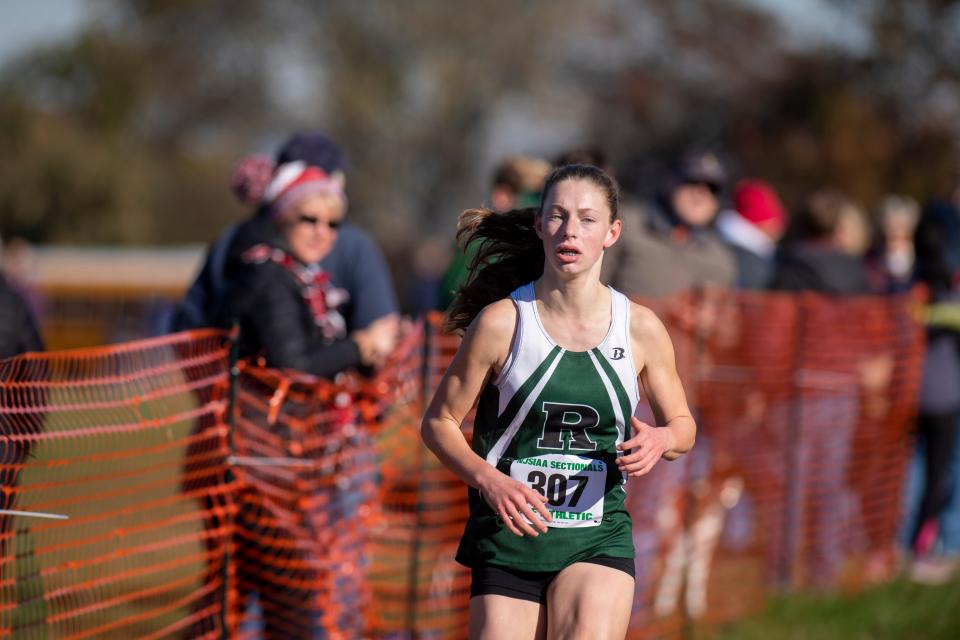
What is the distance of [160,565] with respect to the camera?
5.00 m

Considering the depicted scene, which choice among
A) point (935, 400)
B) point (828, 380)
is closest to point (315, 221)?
point (828, 380)

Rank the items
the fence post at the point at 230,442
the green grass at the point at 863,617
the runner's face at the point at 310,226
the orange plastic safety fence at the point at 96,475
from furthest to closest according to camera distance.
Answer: the green grass at the point at 863,617 → the runner's face at the point at 310,226 → the fence post at the point at 230,442 → the orange plastic safety fence at the point at 96,475

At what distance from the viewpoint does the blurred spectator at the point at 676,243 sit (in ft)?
22.4

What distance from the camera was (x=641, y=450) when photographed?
12.2 feet

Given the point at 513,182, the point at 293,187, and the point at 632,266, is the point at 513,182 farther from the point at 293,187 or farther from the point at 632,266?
the point at 293,187

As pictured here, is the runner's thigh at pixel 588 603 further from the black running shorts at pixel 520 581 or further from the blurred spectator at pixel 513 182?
the blurred spectator at pixel 513 182

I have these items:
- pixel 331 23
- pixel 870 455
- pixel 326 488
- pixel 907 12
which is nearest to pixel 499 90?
pixel 331 23

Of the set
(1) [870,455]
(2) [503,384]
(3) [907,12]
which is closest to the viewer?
(2) [503,384]

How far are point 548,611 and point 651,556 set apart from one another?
116 inches

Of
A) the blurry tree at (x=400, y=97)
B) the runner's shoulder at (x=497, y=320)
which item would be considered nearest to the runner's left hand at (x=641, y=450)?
the runner's shoulder at (x=497, y=320)

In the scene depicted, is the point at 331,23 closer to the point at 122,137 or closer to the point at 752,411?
the point at 122,137

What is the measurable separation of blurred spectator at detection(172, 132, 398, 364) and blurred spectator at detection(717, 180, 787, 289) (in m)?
3.18

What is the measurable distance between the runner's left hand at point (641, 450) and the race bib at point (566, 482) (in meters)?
0.16

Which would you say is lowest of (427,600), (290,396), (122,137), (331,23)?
(427,600)
